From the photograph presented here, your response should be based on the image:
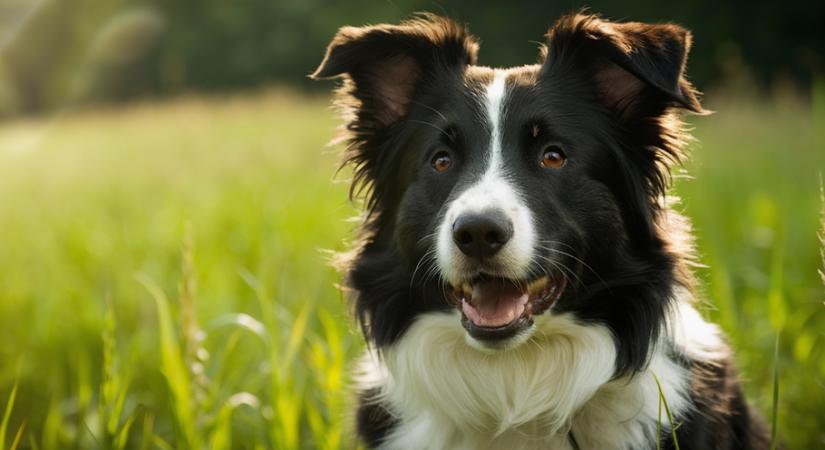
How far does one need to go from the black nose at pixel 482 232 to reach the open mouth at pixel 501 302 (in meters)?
0.18

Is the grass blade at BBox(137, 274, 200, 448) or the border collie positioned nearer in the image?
the border collie

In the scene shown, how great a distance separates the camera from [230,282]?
215 inches

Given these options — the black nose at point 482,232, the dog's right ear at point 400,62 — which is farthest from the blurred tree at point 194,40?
the black nose at point 482,232

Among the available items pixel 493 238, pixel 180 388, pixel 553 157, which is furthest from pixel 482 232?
pixel 180 388

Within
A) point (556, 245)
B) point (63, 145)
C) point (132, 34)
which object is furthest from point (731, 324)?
point (132, 34)

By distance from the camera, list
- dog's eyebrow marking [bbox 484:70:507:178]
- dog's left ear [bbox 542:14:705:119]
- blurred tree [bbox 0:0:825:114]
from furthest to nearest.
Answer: blurred tree [bbox 0:0:825:114] < dog's eyebrow marking [bbox 484:70:507:178] < dog's left ear [bbox 542:14:705:119]

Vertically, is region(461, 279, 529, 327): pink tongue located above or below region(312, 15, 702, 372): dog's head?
below

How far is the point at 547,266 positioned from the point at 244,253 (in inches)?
140

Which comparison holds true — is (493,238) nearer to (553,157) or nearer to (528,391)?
(553,157)

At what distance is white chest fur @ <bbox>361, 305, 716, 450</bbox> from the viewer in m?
2.98

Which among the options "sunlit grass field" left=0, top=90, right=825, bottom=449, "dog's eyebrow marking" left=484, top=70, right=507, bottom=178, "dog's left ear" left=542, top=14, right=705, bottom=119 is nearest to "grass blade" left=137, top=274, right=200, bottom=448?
"sunlit grass field" left=0, top=90, right=825, bottom=449

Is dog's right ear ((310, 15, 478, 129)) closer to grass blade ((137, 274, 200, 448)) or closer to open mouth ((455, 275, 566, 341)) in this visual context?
open mouth ((455, 275, 566, 341))

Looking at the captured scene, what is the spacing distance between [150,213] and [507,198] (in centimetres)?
667

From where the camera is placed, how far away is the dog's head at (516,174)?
2.84 meters
